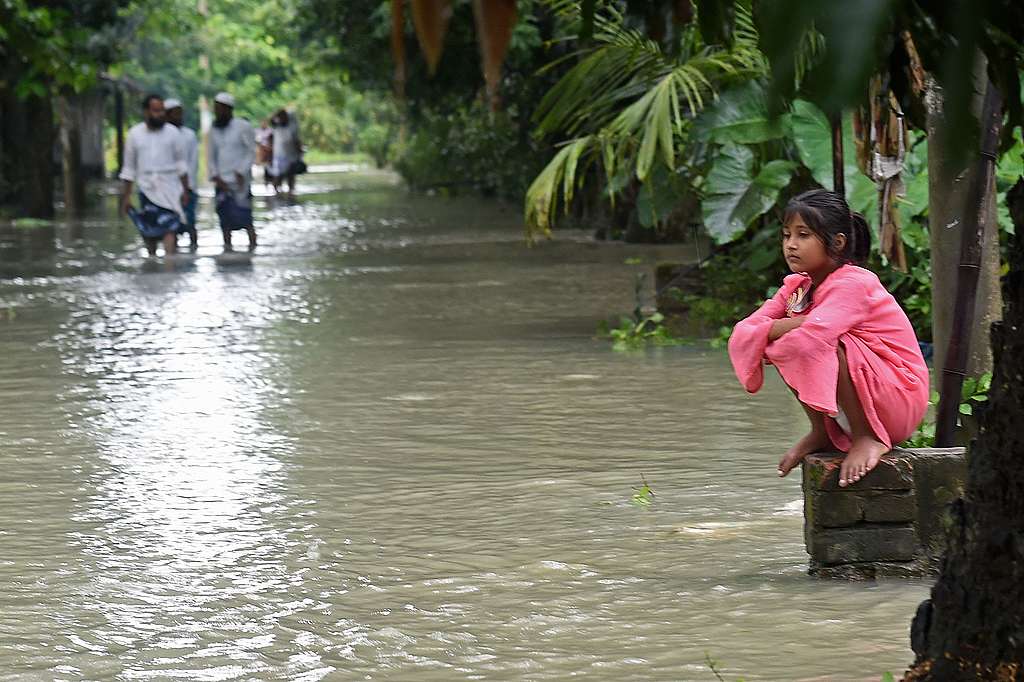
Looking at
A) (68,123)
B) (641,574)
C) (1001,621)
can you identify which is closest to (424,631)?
(641,574)

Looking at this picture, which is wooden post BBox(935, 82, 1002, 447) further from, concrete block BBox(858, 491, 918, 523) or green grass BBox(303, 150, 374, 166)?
green grass BBox(303, 150, 374, 166)

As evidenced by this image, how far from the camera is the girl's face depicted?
5070 millimetres

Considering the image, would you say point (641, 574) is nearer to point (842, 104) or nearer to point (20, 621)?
point (20, 621)

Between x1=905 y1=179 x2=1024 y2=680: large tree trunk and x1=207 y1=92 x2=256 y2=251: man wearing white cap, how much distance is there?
1611 cm

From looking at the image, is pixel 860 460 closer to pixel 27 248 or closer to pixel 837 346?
pixel 837 346

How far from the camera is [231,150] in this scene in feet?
63.9

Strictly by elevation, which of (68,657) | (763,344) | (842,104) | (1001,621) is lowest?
(68,657)

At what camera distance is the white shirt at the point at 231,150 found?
1942cm

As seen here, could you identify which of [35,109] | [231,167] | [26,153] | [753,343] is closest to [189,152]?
[231,167]

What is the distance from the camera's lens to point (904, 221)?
391 inches

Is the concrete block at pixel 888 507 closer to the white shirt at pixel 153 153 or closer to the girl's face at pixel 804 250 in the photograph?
the girl's face at pixel 804 250

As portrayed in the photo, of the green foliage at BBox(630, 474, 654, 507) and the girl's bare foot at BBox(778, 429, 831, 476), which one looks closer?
the girl's bare foot at BBox(778, 429, 831, 476)

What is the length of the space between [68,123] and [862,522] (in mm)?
25057

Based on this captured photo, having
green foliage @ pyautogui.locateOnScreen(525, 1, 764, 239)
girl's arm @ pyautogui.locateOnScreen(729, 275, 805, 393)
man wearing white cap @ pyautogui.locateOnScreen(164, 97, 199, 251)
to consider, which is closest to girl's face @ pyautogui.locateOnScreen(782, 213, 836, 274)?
girl's arm @ pyautogui.locateOnScreen(729, 275, 805, 393)
